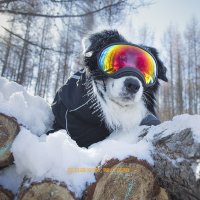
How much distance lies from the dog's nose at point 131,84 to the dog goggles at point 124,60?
0.30 ft

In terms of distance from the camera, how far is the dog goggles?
8.05ft

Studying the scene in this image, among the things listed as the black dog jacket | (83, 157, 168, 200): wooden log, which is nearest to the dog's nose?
the black dog jacket

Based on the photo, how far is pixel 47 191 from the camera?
141cm

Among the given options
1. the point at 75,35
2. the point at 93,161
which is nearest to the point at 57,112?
the point at 93,161

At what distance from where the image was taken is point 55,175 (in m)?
1.45

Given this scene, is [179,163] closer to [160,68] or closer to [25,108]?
[25,108]

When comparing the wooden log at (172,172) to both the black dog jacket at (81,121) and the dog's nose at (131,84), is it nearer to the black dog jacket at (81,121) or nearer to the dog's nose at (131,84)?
the dog's nose at (131,84)

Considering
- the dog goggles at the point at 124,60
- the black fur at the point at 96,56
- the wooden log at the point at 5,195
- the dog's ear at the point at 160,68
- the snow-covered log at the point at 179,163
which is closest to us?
the snow-covered log at the point at 179,163

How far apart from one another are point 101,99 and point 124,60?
372mm

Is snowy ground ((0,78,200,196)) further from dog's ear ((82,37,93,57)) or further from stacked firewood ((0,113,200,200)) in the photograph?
dog's ear ((82,37,93,57))

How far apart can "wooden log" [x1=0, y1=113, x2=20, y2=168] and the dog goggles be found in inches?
36.4

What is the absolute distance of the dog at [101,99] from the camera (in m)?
2.40

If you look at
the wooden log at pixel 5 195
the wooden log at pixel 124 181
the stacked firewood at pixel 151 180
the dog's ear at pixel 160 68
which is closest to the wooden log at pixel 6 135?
the wooden log at pixel 5 195

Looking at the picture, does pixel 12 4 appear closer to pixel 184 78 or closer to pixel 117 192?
pixel 117 192
